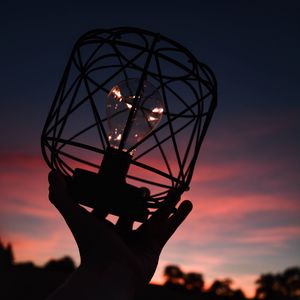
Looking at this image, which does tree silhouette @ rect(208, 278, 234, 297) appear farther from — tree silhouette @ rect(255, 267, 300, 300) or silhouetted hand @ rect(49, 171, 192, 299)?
silhouetted hand @ rect(49, 171, 192, 299)

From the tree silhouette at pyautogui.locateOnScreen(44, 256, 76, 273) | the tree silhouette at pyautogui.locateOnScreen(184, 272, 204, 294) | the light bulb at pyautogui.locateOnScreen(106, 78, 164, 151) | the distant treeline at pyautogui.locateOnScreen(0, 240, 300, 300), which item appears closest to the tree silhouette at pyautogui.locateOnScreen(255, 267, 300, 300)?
the distant treeline at pyautogui.locateOnScreen(0, 240, 300, 300)

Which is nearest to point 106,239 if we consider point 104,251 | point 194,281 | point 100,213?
point 104,251

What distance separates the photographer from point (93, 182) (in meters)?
1.18

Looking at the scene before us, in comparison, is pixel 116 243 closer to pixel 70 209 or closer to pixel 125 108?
pixel 70 209

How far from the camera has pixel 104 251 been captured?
1.00 meters

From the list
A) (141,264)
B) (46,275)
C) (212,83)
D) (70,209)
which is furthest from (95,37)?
(46,275)

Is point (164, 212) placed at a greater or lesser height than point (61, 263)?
lesser

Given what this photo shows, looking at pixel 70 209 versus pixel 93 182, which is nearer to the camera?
pixel 70 209

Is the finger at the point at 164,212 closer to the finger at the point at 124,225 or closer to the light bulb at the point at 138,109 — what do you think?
the finger at the point at 124,225

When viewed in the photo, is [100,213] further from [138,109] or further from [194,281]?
[194,281]

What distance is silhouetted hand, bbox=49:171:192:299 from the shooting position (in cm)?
91

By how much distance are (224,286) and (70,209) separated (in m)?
33.7

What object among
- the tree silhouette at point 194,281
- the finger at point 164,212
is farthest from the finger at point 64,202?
the tree silhouette at point 194,281

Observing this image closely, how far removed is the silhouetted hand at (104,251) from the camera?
35.7 inches
